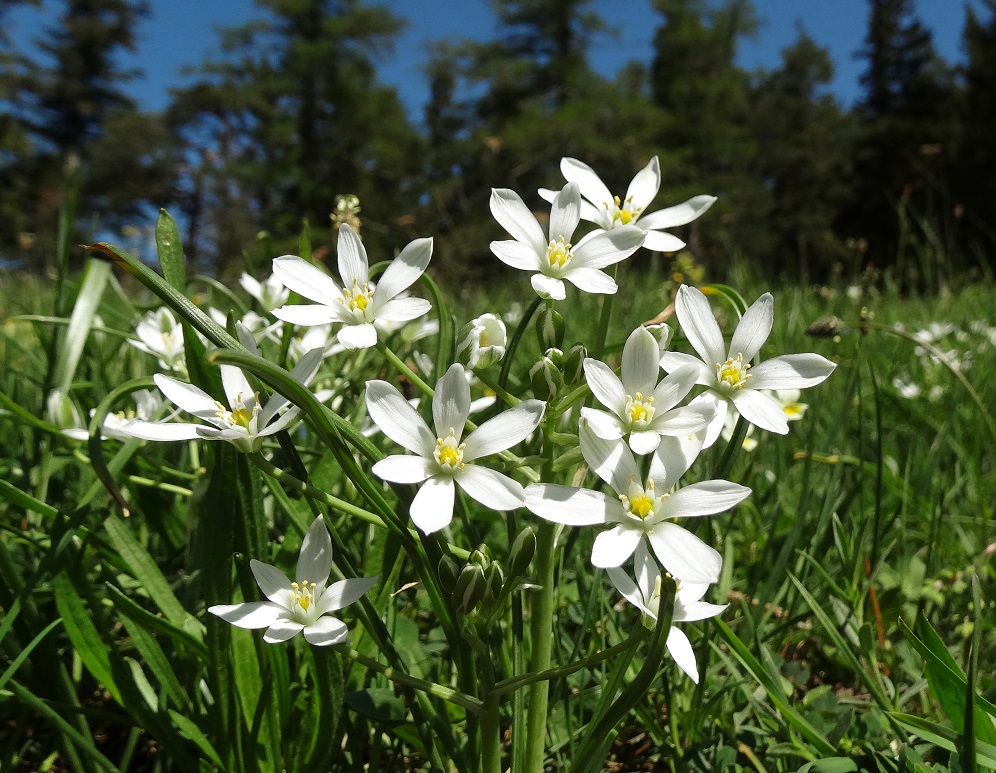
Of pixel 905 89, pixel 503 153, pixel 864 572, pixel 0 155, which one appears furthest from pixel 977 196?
pixel 0 155

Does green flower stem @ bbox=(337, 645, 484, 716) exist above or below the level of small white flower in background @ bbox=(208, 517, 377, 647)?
below

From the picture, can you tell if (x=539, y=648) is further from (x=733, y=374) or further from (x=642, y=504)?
(x=733, y=374)

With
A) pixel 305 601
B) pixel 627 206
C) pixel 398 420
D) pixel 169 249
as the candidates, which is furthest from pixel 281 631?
pixel 627 206

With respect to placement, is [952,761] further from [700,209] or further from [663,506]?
[700,209]

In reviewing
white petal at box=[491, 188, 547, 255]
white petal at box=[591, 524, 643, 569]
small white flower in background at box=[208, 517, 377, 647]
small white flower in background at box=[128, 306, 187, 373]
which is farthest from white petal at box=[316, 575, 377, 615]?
small white flower in background at box=[128, 306, 187, 373]

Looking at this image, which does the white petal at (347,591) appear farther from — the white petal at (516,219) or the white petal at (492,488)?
the white petal at (516,219)

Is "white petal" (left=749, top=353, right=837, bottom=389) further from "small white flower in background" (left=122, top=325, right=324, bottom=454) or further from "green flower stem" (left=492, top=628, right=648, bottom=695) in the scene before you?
"small white flower in background" (left=122, top=325, right=324, bottom=454)
